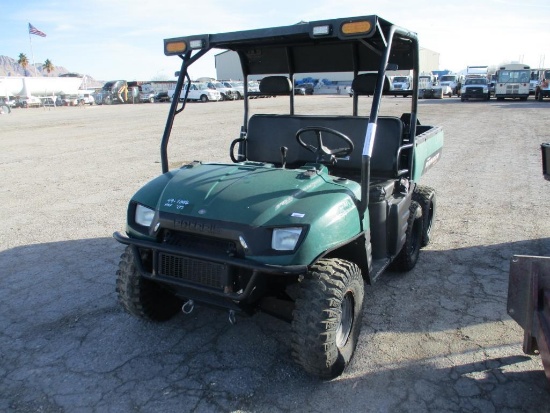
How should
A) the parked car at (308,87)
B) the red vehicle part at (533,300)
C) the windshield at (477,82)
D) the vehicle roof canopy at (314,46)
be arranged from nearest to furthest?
the red vehicle part at (533,300) → the vehicle roof canopy at (314,46) → the windshield at (477,82) → the parked car at (308,87)

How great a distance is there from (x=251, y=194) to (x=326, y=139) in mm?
1543

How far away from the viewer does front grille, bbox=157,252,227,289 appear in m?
2.71

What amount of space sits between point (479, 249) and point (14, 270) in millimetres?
4672

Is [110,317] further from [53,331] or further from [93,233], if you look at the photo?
[93,233]

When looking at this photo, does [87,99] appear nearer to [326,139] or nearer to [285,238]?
[326,139]

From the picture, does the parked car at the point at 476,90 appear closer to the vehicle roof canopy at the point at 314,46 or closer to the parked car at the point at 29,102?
the vehicle roof canopy at the point at 314,46

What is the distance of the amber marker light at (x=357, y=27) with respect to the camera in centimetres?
288

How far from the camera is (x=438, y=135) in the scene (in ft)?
17.3

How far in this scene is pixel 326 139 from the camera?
13.7 ft

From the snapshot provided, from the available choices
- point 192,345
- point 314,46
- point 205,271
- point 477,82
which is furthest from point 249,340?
point 477,82

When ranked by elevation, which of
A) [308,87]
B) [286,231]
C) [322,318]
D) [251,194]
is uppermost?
[308,87]

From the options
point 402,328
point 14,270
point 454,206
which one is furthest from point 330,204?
point 454,206

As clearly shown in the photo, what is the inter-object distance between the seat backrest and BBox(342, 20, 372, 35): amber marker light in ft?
3.82

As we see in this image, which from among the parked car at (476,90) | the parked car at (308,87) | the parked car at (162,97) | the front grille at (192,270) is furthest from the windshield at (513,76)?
the front grille at (192,270)
